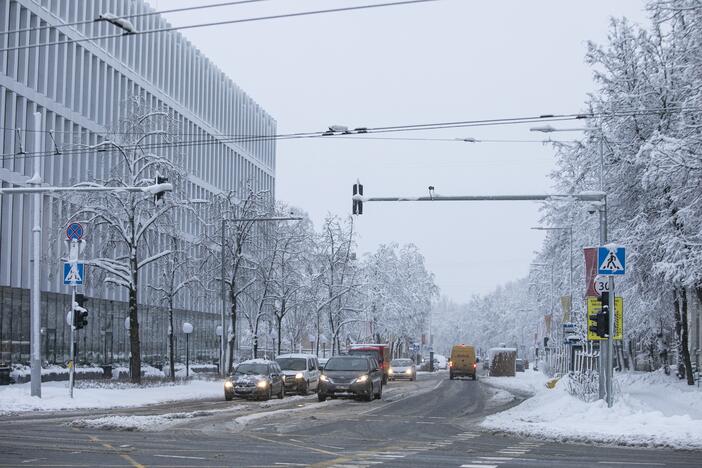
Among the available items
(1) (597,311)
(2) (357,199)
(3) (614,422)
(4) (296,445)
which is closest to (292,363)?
(2) (357,199)

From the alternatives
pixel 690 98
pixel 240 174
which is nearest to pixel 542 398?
pixel 690 98

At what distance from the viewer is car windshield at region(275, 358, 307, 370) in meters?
44.9

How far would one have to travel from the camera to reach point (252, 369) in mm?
38406

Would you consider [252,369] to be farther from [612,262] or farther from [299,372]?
[612,262]

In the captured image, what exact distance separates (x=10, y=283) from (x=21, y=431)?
30.8 meters

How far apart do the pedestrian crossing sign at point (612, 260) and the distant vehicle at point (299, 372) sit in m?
20.0

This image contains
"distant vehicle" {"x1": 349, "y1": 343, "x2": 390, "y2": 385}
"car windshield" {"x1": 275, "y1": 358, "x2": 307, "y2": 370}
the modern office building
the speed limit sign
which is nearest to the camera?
the speed limit sign

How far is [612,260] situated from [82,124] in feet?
131

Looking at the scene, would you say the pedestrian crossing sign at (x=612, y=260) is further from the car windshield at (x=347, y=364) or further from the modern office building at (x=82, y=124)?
the modern office building at (x=82, y=124)

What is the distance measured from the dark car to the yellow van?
38478 mm

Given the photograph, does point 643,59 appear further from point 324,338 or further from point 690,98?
point 324,338

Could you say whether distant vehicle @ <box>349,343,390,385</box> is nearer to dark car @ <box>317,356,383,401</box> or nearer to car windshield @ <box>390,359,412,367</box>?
car windshield @ <box>390,359,412,367</box>

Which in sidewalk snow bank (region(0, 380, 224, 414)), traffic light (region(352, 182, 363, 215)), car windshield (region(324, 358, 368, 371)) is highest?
traffic light (region(352, 182, 363, 215))

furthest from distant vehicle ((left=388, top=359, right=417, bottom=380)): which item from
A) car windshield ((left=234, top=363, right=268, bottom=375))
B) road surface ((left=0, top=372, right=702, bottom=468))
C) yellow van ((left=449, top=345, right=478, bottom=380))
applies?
road surface ((left=0, top=372, right=702, bottom=468))
